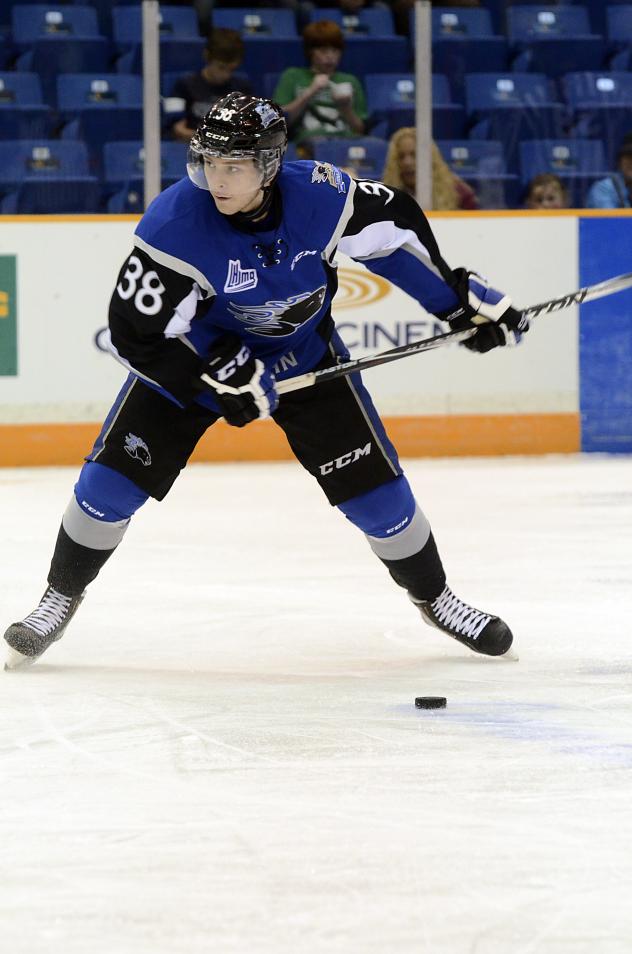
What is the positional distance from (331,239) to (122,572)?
1506mm

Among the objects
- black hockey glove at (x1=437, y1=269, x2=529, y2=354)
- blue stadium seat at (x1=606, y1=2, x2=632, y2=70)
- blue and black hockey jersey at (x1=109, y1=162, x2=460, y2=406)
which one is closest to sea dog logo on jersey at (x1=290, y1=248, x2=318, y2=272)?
blue and black hockey jersey at (x1=109, y1=162, x2=460, y2=406)

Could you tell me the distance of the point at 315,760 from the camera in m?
2.32

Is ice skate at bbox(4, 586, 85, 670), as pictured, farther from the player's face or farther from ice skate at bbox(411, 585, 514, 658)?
the player's face

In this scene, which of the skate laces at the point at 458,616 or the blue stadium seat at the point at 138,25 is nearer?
the skate laces at the point at 458,616

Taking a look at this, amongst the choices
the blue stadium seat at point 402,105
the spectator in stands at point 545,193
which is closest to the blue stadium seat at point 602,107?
the spectator in stands at point 545,193

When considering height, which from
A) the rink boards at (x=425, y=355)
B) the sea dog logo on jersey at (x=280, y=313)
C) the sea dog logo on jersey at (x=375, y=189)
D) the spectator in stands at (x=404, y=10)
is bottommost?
the rink boards at (x=425, y=355)

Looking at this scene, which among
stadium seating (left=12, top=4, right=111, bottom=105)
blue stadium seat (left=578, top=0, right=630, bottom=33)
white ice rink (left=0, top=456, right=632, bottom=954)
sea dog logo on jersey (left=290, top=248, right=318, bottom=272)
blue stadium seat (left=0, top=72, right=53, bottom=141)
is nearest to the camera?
white ice rink (left=0, top=456, right=632, bottom=954)

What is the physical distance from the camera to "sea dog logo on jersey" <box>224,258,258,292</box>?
269 cm

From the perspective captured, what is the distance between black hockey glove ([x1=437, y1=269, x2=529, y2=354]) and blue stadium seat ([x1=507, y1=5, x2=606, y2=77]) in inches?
154

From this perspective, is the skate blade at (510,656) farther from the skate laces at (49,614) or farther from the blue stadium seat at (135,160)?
the blue stadium seat at (135,160)

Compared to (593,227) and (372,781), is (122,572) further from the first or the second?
(593,227)

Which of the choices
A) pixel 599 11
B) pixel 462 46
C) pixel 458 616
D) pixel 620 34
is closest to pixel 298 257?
pixel 458 616

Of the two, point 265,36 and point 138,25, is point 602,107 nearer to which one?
point 265,36

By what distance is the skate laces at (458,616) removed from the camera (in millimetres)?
2996
